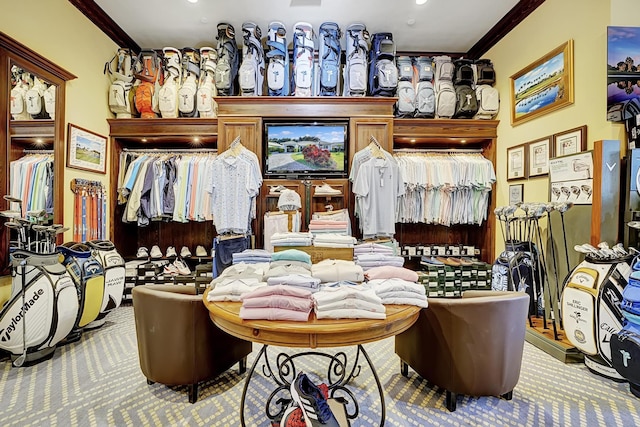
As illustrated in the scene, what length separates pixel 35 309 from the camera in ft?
7.20

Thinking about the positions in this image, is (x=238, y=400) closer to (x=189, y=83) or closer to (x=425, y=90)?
(x=189, y=83)

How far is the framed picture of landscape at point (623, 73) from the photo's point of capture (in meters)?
2.34

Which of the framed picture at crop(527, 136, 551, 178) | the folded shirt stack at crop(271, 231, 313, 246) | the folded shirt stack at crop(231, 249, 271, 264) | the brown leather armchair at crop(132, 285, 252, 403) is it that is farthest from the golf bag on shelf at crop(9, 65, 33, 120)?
the framed picture at crop(527, 136, 551, 178)

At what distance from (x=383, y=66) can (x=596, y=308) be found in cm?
315

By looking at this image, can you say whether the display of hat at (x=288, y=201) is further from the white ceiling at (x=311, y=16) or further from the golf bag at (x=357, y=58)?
the white ceiling at (x=311, y=16)

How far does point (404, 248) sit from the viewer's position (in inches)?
163

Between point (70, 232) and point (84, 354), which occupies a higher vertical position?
point (70, 232)

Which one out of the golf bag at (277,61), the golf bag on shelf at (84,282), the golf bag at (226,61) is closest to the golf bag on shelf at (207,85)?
the golf bag at (226,61)

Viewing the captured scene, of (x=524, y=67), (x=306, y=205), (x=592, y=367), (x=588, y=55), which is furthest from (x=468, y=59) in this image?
(x=592, y=367)

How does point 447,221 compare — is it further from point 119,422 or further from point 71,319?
point 71,319

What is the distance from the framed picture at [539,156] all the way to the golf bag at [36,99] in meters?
5.02

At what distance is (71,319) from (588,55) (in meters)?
4.92

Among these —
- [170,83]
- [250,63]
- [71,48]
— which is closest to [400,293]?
[250,63]

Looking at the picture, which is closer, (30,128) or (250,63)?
(30,128)
